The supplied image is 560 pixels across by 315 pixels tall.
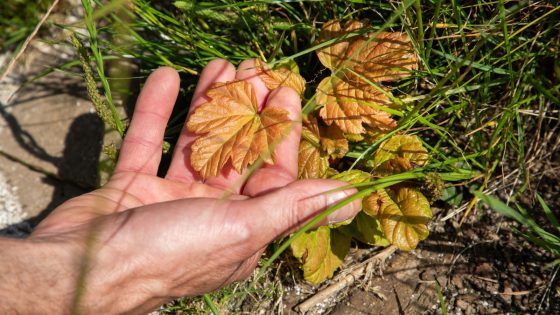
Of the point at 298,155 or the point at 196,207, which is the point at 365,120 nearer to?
the point at 298,155

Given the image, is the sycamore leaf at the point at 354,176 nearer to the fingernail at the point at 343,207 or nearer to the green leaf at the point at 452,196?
the fingernail at the point at 343,207

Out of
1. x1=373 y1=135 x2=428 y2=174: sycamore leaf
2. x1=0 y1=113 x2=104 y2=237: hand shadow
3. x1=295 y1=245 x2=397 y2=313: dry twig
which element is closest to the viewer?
x1=373 y1=135 x2=428 y2=174: sycamore leaf

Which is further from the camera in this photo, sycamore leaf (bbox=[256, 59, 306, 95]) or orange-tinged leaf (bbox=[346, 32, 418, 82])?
sycamore leaf (bbox=[256, 59, 306, 95])

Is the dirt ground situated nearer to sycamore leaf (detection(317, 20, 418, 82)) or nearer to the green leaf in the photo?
the green leaf

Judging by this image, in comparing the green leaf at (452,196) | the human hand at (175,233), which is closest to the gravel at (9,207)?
the human hand at (175,233)

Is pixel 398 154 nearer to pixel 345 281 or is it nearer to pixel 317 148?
pixel 317 148

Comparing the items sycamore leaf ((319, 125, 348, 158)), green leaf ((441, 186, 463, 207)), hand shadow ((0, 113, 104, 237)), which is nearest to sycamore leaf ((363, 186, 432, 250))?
sycamore leaf ((319, 125, 348, 158))

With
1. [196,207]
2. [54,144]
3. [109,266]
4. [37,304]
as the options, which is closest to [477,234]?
[196,207]
